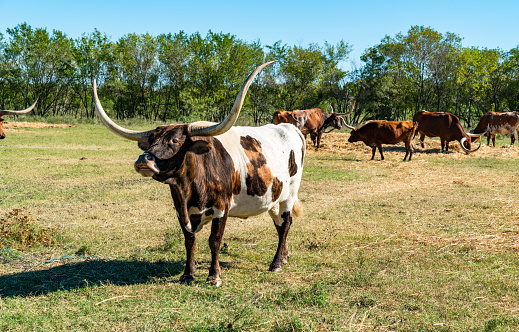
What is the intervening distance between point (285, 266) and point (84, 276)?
2.52 metres

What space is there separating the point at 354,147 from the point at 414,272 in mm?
15988

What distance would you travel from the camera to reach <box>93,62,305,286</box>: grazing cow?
168 inches

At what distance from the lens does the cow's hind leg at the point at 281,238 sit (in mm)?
5582

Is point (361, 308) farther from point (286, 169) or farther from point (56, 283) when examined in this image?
point (56, 283)

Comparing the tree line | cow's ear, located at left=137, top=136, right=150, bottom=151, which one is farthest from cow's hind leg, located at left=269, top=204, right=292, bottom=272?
the tree line

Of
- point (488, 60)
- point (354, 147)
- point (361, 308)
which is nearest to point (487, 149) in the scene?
point (354, 147)

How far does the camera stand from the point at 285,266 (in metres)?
5.69

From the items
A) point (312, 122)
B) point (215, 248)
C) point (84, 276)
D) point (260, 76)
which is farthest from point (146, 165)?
point (260, 76)

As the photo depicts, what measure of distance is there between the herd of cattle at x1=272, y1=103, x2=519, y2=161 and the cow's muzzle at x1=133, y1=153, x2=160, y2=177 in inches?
569

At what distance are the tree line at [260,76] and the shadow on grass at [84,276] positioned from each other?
40603 mm

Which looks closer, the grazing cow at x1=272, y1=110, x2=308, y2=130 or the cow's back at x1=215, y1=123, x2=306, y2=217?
the cow's back at x1=215, y1=123, x2=306, y2=217

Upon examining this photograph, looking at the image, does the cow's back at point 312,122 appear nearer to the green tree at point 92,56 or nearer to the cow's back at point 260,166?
the cow's back at point 260,166

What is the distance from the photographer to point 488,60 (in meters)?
47.9

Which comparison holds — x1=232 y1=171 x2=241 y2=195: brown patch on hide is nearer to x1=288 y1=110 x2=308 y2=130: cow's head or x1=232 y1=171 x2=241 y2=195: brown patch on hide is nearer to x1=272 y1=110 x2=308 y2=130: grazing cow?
x1=272 y1=110 x2=308 y2=130: grazing cow
